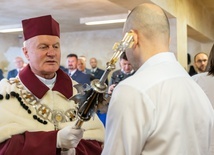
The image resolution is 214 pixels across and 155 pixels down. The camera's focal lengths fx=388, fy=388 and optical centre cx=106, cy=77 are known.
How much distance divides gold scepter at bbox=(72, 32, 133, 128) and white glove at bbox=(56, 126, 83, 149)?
170 millimetres

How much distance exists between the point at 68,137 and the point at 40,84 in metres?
0.40

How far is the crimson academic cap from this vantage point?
6.50 ft

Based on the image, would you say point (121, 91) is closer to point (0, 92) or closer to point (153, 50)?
point (153, 50)

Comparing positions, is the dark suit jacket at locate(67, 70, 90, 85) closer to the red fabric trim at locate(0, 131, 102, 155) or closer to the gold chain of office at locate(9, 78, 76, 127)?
the gold chain of office at locate(9, 78, 76, 127)

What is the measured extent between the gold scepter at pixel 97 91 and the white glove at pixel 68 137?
0.56 feet

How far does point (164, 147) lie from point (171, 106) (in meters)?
0.13

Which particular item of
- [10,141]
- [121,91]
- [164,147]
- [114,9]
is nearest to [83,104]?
[121,91]

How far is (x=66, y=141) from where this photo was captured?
172 centimetres

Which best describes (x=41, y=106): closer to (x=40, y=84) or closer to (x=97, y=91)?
(x=40, y=84)

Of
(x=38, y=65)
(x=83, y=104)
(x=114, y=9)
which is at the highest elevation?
(x=114, y=9)

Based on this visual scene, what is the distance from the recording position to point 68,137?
1.68 metres

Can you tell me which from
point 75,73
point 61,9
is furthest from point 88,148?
point 61,9

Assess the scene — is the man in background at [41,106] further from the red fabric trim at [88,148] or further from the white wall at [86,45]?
the white wall at [86,45]

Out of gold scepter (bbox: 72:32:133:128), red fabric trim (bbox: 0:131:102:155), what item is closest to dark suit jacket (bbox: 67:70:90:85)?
red fabric trim (bbox: 0:131:102:155)
